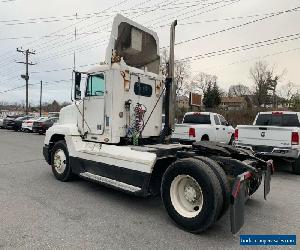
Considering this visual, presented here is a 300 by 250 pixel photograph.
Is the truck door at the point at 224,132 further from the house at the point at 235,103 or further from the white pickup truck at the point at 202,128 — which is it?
the house at the point at 235,103

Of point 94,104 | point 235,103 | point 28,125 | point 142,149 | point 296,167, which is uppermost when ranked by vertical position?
point 235,103

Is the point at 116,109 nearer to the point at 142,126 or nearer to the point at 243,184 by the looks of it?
the point at 142,126

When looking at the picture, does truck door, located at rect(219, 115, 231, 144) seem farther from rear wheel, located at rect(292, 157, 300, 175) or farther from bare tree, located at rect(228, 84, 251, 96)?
bare tree, located at rect(228, 84, 251, 96)

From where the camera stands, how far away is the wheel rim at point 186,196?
4.89 meters

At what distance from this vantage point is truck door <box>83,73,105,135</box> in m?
6.77

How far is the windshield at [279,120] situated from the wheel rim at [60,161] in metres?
6.91

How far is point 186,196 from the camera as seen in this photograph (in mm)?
4988

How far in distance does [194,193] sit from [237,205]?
2.51 ft

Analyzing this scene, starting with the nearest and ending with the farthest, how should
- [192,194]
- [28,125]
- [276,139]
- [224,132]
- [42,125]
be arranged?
[192,194] < [276,139] < [224,132] < [42,125] < [28,125]

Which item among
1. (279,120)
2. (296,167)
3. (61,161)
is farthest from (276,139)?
(61,161)

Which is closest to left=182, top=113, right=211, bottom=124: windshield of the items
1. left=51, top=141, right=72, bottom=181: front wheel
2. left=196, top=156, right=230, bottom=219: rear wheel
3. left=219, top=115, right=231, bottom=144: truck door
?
left=219, top=115, right=231, bottom=144: truck door

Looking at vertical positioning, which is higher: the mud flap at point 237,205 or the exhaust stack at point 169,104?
the exhaust stack at point 169,104

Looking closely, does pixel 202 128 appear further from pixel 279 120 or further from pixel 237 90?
pixel 237 90

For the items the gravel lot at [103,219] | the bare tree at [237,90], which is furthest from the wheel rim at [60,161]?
the bare tree at [237,90]
